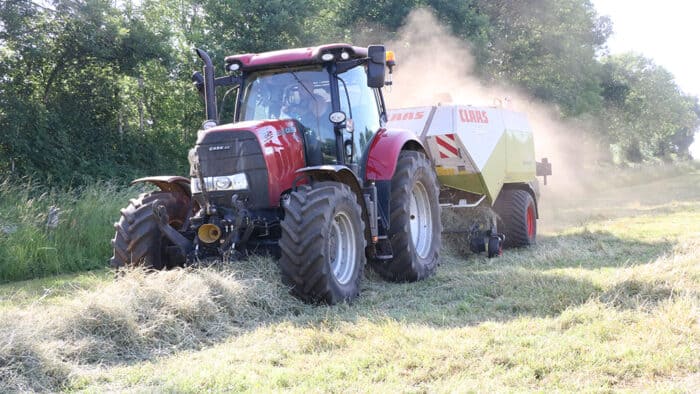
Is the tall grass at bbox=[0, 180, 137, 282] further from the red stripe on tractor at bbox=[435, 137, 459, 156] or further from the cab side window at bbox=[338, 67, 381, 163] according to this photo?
the red stripe on tractor at bbox=[435, 137, 459, 156]

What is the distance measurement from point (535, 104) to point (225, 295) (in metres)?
23.8

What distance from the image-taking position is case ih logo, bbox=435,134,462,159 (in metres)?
9.73

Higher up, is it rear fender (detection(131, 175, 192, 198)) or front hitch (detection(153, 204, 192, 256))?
rear fender (detection(131, 175, 192, 198))

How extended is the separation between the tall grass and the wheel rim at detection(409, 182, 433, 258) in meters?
4.62

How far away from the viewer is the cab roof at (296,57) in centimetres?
704

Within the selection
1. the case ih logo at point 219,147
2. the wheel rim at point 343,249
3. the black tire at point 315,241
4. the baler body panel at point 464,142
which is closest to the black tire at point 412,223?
the wheel rim at point 343,249

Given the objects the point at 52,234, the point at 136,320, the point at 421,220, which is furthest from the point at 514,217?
the point at 136,320

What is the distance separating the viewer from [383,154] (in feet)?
24.8

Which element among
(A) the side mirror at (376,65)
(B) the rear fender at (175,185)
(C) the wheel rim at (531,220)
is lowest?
(C) the wheel rim at (531,220)

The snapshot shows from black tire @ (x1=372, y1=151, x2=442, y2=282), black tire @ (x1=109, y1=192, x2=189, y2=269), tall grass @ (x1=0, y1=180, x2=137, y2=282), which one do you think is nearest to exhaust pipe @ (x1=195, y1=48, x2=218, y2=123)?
black tire @ (x1=109, y1=192, x2=189, y2=269)

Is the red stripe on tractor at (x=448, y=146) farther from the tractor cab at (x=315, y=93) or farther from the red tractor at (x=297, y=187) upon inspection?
the tractor cab at (x=315, y=93)

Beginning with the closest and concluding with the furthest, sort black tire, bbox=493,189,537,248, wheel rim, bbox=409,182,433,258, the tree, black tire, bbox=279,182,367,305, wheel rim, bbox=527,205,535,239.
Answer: black tire, bbox=279,182,367,305 < wheel rim, bbox=409,182,433,258 < black tire, bbox=493,189,537,248 < wheel rim, bbox=527,205,535,239 < the tree

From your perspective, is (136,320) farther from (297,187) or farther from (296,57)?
(296,57)

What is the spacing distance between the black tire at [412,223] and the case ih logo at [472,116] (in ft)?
5.97
